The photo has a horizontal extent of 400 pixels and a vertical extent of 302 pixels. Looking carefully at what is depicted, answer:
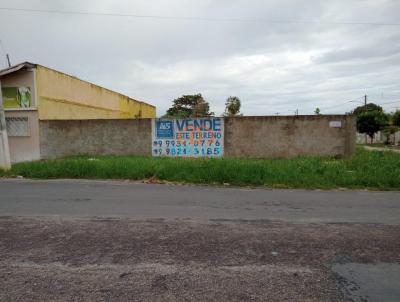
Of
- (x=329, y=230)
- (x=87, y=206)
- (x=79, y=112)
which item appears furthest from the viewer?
(x=79, y=112)

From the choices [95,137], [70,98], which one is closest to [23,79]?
[70,98]

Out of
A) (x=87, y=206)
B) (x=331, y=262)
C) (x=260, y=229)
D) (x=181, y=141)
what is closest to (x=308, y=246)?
(x=331, y=262)

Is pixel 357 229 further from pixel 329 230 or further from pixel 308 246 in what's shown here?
pixel 308 246

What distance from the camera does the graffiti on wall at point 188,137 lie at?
16.3 meters

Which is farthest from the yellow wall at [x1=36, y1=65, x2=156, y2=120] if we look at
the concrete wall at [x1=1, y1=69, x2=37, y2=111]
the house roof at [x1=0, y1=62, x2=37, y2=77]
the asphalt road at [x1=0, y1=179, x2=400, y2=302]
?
the asphalt road at [x1=0, y1=179, x2=400, y2=302]

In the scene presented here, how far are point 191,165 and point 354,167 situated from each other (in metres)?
6.07

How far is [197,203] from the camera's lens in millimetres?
7277

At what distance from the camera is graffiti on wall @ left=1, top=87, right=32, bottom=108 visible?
16.4 m

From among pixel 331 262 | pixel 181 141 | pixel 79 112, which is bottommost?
pixel 331 262

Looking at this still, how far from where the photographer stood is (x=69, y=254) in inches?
165

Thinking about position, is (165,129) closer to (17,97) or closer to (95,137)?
(95,137)

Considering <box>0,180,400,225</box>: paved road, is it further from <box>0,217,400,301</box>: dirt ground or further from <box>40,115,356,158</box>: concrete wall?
<box>40,115,356,158</box>: concrete wall

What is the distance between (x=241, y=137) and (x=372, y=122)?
34.1 meters

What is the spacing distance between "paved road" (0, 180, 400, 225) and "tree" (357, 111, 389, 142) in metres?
38.6
